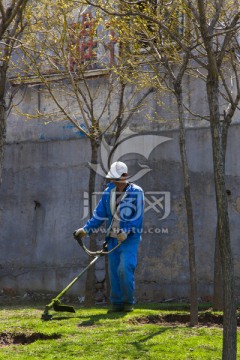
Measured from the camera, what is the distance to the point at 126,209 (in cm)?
899

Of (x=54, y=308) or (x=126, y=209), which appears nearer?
(x=54, y=308)

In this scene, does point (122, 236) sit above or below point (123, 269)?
above

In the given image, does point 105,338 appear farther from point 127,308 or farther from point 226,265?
point 226,265

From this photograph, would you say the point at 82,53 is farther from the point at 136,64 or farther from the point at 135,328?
the point at 135,328

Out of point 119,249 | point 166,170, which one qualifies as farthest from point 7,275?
point 119,249

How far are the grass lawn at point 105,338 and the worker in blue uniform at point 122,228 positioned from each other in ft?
1.25

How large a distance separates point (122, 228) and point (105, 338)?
6.82ft

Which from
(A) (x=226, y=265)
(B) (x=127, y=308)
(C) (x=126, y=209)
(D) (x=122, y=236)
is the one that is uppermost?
(C) (x=126, y=209)

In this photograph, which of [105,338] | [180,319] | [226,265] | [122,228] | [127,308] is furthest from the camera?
[180,319]

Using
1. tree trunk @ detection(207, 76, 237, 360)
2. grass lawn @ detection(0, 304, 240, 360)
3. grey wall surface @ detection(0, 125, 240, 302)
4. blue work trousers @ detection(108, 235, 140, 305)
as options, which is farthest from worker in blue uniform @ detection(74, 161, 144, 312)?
grey wall surface @ detection(0, 125, 240, 302)

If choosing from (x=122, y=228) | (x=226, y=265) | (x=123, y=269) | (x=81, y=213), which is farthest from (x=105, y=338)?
(x=81, y=213)

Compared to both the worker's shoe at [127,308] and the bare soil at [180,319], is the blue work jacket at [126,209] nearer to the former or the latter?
the worker's shoe at [127,308]

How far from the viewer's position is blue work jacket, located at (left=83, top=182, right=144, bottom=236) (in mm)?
8922

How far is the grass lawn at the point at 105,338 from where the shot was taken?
6504mm
